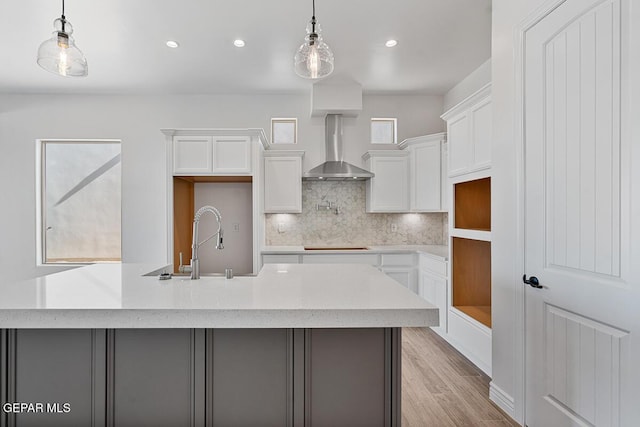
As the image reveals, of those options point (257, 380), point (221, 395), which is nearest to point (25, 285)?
point (221, 395)

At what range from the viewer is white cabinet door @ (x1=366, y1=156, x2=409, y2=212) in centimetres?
447

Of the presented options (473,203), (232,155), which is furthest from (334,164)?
(473,203)

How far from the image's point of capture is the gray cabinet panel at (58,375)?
1486mm

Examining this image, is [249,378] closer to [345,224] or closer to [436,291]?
[436,291]

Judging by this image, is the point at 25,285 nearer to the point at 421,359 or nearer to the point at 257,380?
the point at 257,380

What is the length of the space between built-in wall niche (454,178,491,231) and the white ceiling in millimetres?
1428

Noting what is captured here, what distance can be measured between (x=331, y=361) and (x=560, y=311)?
4.08 feet

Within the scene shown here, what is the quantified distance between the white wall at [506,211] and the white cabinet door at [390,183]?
2080mm

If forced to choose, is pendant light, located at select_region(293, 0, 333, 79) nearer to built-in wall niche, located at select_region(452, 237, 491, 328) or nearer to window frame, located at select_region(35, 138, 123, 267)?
built-in wall niche, located at select_region(452, 237, 491, 328)

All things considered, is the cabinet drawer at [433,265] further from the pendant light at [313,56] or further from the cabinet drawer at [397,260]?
the pendant light at [313,56]

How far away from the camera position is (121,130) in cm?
469

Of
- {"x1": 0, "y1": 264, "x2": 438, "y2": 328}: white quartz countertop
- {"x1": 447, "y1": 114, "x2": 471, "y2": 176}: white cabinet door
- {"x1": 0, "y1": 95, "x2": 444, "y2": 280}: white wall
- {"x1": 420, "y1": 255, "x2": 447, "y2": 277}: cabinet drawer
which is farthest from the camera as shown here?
{"x1": 0, "y1": 95, "x2": 444, "y2": 280}: white wall

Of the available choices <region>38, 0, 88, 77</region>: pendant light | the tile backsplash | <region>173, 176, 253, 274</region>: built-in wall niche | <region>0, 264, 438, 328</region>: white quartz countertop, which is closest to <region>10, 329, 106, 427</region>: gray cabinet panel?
<region>0, 264, 438, 328</region>: white quartz countertop

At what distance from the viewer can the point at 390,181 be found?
448 cm
